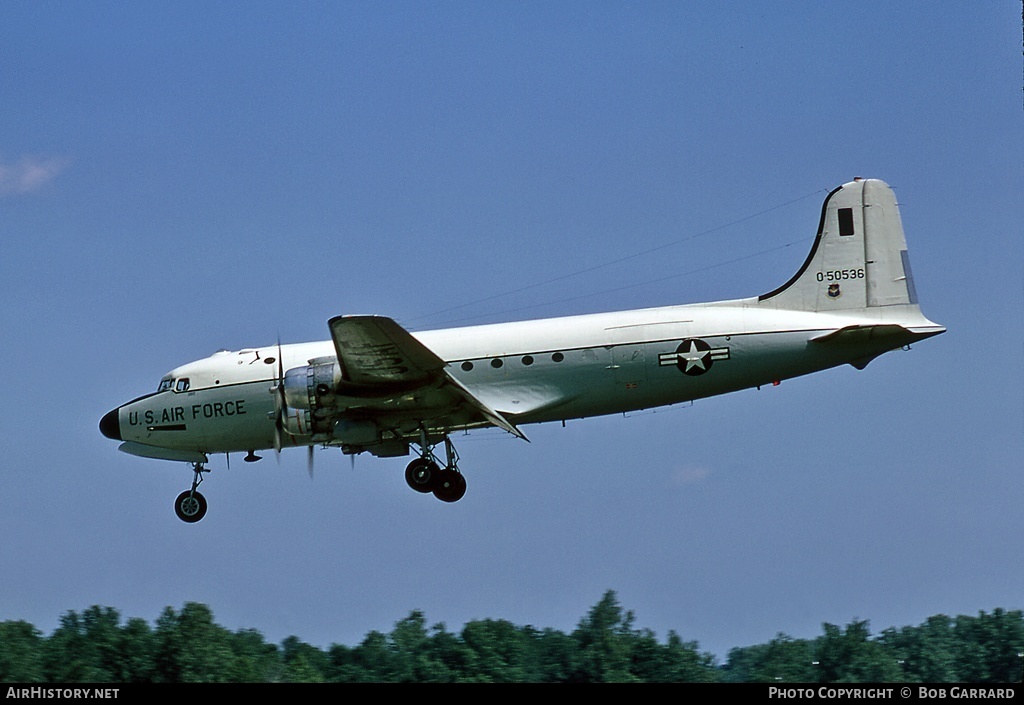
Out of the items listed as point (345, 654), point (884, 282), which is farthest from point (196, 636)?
point (884, 282)

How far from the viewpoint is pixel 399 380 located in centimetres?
2789

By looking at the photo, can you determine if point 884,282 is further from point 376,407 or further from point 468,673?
point 468,673

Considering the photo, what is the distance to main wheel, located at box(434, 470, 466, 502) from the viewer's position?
2981 cm

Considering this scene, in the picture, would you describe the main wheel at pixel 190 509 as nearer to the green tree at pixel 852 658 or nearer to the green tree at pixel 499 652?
the green tree at pixel 499 652

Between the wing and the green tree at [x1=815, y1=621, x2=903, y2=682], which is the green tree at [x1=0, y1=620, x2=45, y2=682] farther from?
the green tree at [x1=815, y1=621, x2=903, y2=682]

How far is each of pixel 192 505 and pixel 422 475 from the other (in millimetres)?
5743

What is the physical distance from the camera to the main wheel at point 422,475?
29719 mm

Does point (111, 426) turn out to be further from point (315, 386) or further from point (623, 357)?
point (623, 357)

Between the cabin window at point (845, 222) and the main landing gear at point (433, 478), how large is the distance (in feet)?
33.2

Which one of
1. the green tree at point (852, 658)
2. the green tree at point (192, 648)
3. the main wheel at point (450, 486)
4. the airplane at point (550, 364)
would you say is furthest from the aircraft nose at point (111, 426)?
the green tree at point (852, 658)

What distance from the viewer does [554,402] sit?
94.6ft

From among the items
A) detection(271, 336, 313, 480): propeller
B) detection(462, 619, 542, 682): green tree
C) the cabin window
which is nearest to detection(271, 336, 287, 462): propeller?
detection(271, 336, 313, 480): propeller

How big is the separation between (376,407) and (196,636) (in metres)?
17.5

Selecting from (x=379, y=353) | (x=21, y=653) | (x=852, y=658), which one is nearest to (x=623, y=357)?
(x=379, y=353)
